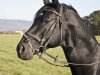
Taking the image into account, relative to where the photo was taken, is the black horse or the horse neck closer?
the black horse

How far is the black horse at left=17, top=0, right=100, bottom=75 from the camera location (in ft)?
19.2

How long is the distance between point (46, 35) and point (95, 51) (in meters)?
1.07

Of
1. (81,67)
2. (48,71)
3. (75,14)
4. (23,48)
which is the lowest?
(48,71)

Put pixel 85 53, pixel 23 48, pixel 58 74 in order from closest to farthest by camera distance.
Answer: pixel 23 48 → pixel 85 53 → pixel 58 74

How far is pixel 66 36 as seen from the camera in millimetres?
6027

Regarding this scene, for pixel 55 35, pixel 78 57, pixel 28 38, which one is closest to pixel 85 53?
pixel 78 57

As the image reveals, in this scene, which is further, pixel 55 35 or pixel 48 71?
pixel 48 71

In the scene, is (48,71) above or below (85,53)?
below

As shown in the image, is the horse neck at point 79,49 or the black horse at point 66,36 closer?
the black horse at point 66,36

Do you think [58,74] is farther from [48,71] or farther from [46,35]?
[46,35]

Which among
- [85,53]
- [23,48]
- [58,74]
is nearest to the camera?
[23,48]

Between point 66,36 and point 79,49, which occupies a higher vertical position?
point 66,36

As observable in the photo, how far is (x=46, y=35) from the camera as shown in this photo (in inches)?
233

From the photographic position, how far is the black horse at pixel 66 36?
5859 millimetres
